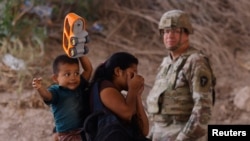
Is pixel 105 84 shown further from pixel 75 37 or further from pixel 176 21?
pixel 176 21

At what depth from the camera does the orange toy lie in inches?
96.2

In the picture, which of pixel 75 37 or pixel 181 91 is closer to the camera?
pixel 75 37

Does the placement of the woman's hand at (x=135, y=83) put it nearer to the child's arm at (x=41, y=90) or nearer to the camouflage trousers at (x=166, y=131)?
the child's arm at (x=41, y=90)

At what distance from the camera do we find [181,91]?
9.65 feet

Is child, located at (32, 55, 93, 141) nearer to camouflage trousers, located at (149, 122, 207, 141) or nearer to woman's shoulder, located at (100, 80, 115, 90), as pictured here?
woman's shoulder, located at (100, 80, 115, 90)

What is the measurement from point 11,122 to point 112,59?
3707 mm

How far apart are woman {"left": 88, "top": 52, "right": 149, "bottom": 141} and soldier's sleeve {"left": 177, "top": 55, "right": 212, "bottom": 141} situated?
42cm

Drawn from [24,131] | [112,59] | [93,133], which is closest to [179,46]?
[112,59]

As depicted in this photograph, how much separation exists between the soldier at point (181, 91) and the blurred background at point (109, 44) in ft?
9.52

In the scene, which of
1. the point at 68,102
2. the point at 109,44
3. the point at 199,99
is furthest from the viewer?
the point at 109,44

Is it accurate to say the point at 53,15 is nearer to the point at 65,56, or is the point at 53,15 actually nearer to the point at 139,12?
the point at 139,12

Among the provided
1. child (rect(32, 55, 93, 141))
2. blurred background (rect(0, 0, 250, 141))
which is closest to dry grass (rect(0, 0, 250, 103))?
blurred background (rect(0, 0, 250, 141))

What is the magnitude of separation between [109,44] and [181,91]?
480 centimetres

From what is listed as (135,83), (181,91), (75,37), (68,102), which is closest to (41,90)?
(68,102)
